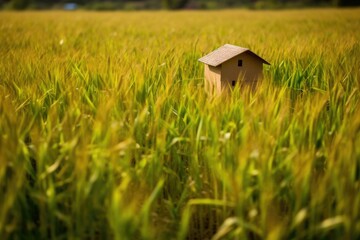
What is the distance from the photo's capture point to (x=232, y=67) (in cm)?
143

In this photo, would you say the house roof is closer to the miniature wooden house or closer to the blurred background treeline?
the miniature wooden house

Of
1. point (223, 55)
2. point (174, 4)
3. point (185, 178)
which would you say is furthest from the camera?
point (174, 4)

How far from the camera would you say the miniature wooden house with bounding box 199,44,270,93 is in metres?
1.40

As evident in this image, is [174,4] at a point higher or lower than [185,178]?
lower

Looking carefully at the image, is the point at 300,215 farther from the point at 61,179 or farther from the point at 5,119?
the point at 5,119

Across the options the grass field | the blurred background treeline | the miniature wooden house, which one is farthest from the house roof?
the blurred background treeline

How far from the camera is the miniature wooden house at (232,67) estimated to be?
140 cm

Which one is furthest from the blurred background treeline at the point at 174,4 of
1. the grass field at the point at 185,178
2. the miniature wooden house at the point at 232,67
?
the grass field at the point at 185,178

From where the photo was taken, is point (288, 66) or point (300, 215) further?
point (288, 66)

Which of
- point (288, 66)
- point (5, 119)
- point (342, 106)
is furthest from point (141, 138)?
point (288, 66)

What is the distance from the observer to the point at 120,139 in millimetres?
1118

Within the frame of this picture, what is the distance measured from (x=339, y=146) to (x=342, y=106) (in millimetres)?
483

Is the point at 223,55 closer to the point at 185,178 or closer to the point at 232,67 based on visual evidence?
the point at 232,67

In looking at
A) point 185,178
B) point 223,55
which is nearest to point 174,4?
Result: point 223,55
